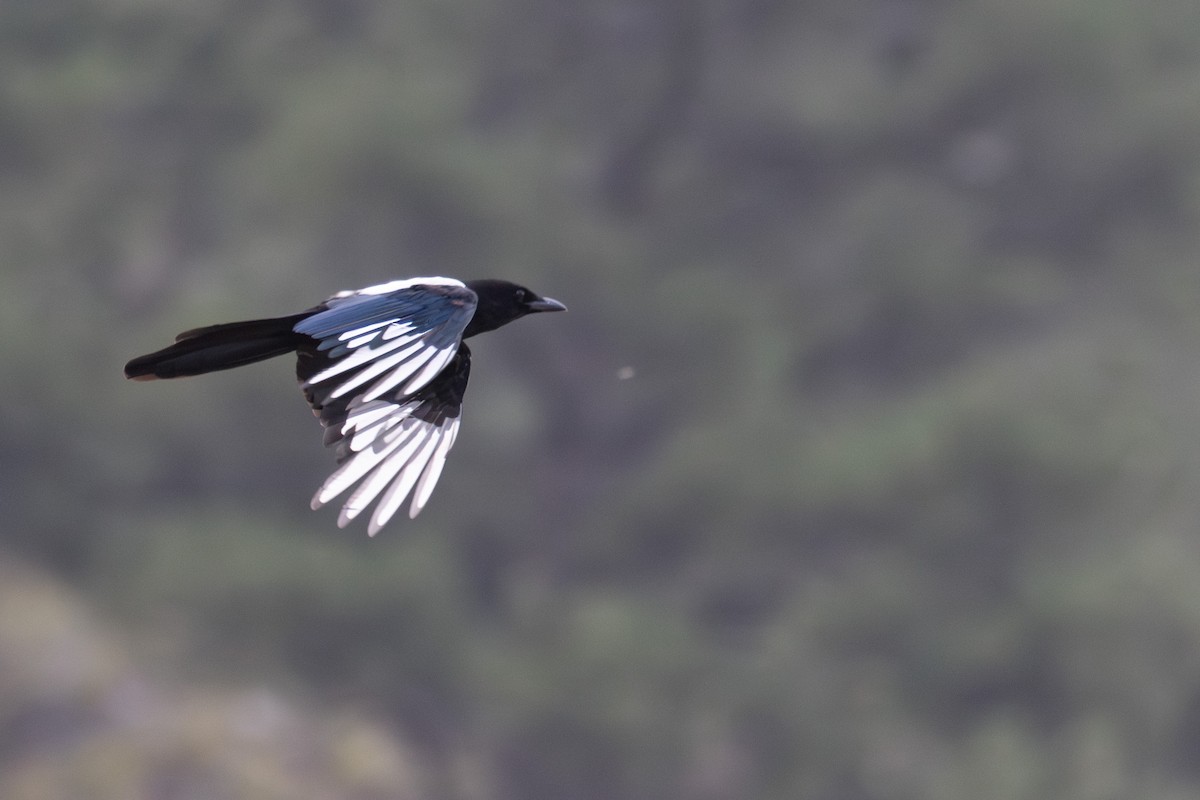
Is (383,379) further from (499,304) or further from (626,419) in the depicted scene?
(626,419)

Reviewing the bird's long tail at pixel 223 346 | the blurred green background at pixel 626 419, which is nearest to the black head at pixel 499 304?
the bird's long tail at pixel 223 346

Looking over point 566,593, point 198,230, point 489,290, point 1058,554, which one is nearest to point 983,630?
point 1058,554

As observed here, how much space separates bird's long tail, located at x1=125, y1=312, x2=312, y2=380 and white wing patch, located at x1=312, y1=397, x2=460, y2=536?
0.16 m

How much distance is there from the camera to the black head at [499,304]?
10.6 feet

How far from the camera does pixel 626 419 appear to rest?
30.1 feet

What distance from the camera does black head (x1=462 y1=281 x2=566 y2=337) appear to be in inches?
127

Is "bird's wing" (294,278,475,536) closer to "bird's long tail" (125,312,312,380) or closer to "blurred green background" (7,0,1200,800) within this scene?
"bird's long tail" (125,312,312,380)

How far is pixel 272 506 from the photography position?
8102 mm

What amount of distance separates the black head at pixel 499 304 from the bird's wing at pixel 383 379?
0.12m

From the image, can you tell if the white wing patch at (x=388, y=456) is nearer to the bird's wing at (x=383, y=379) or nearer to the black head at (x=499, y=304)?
the bird's wing at (x=383, y=379)

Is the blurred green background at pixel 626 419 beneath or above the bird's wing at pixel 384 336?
above

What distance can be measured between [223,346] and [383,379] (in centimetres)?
29

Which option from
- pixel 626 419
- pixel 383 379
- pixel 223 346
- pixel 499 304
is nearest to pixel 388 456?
pixel 383 379

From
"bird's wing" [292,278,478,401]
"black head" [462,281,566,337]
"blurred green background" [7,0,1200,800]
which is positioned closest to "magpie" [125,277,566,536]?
"bird's wing" [292,278,478,401]
